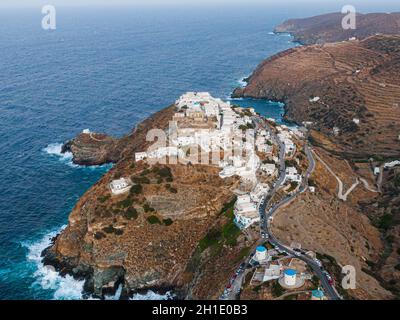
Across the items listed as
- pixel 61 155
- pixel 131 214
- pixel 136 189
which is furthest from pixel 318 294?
pixel 61 155

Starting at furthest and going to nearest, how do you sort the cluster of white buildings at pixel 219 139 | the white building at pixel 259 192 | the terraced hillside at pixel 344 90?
the terraced hillside at pixel 344 90 → the cluster of white buildings at pixel 219 139 → the white building at pixel 259 192

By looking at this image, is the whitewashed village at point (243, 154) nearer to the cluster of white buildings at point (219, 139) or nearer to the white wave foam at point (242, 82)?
the cluster of white buildings at point (219, 139)

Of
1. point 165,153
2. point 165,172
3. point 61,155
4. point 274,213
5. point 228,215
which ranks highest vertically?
point 165,153

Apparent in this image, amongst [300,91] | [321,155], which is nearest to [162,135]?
[321,155]

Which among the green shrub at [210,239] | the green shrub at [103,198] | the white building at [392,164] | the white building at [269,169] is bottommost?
the green shrub at [210,239]

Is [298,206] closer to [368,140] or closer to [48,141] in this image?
[368,140]

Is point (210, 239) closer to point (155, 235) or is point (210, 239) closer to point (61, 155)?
point (155, 235)

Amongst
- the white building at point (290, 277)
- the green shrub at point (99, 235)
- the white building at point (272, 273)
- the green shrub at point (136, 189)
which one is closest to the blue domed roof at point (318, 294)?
the white building at point (290, 277)

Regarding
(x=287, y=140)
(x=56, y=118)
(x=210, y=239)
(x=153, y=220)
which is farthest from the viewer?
(x=56, y=118)
